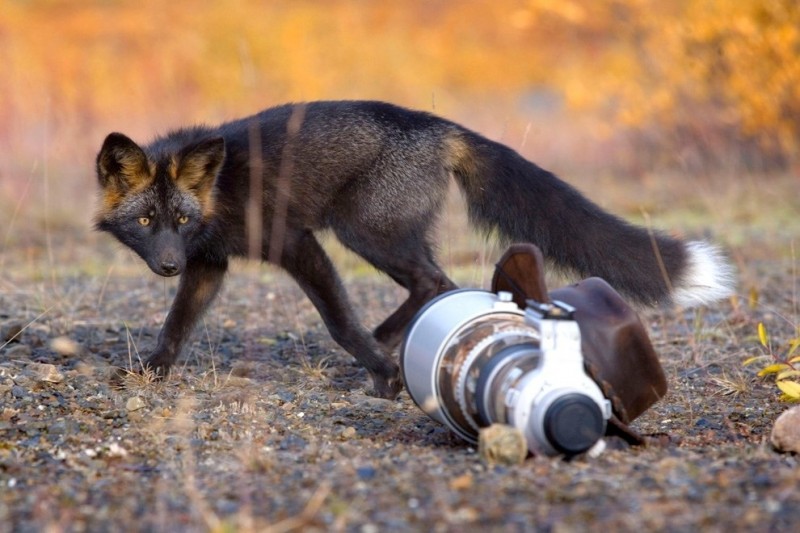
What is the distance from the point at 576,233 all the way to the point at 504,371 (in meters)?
1.74

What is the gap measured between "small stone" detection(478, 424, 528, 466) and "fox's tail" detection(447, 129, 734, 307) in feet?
5.74

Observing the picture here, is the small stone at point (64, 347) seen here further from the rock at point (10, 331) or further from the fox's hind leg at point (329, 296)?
the fox's hind leg at point (329, 296)

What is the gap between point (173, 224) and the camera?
521 cm

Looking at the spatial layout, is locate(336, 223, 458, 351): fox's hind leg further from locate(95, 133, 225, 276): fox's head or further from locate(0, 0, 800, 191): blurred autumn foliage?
locate(0, 0, 800, 191): blurred autumn foliage

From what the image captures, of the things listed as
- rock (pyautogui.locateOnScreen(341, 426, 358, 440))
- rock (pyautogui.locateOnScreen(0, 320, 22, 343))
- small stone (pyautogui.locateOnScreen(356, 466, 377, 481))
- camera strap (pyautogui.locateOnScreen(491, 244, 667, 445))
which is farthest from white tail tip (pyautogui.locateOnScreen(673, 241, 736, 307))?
rock (pyautogui.locateOnScreen(0, 320, 22, 343))

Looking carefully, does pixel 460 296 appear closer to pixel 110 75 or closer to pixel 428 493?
pixel 428 493

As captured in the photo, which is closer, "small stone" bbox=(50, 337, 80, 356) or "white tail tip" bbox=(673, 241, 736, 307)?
"white tail tip" bbox=(673, 241, 736, 307)

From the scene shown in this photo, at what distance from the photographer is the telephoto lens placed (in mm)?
3379

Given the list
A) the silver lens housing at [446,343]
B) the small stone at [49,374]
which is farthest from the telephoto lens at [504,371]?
the small stone at [49,374]

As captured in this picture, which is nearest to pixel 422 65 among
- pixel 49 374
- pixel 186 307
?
pixel 186 307

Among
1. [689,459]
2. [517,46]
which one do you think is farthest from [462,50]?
[689,459]

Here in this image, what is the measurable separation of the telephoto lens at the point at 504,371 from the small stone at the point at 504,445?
6 cm

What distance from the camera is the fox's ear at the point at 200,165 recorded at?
16.8 feet

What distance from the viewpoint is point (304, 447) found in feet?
12.8
